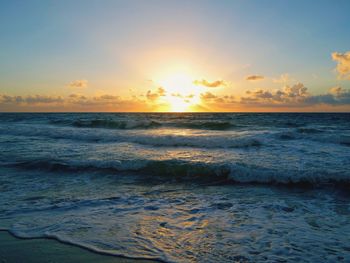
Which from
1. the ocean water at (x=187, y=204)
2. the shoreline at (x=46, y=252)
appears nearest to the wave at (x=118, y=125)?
the ocean water at (x=187, y=204)

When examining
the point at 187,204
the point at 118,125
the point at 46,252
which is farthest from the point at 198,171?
the point at 118,125

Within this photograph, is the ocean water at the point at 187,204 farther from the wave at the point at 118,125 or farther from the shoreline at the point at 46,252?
the wave at the point at 118,125

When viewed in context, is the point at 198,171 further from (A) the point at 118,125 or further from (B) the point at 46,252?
(A) the point at 118,125

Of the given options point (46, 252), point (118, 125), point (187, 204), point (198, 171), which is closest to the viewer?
point (46, 252)

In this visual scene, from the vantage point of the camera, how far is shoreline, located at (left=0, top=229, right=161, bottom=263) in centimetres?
383

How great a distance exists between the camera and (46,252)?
4043mm

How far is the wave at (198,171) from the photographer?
8.75 m

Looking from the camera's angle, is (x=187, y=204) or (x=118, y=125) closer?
(x=187, y=204)

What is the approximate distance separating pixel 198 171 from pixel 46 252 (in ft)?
21.0

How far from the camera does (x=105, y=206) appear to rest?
6188 millimetres

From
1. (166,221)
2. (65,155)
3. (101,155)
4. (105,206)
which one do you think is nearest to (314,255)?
(166,221)

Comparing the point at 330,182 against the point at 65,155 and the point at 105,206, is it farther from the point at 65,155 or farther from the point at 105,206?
the point at 65,155

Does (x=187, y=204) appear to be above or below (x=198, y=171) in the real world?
below

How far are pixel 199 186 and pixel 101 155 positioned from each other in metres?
5.80
